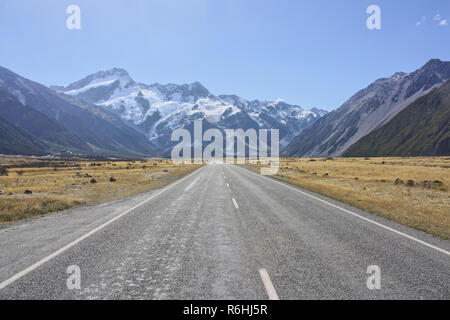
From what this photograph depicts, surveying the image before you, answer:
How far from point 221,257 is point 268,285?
5.54 ft

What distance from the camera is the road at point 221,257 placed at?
4.53 m

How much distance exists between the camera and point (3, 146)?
17225cm

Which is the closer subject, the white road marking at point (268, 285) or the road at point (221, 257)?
the white road marking at point (268, 285)

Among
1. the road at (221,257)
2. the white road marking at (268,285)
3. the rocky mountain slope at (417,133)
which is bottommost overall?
the road at (221,257)

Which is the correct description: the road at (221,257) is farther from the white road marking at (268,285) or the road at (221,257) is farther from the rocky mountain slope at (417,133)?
the rocky mountain slope at (417,133)

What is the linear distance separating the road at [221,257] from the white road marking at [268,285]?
19mm

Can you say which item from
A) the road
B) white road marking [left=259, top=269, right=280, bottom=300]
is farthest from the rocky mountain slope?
white road marking [left=259, top=269, right=280, bottom=300]

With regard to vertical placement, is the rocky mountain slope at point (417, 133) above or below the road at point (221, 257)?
above

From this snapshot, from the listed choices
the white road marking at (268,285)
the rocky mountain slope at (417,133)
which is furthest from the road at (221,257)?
the rocky mountain slope at (417,133)

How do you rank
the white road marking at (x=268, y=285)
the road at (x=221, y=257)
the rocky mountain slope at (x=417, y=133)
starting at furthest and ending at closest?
the rocky mountain slope at (x=417, y=133) → the road at (x=221, y=257) → the white road marking at (x=268, y=285)
